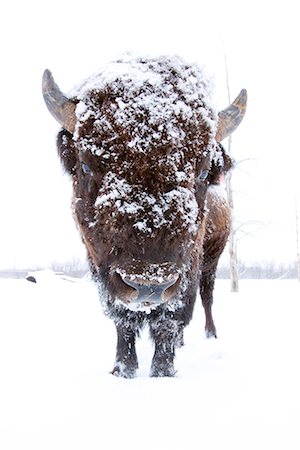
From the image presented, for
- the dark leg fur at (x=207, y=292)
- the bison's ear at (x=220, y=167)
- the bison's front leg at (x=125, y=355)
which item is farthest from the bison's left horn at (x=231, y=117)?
the dark leg fur at (x=207, y=292)

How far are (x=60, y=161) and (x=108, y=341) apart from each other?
278 centimetres

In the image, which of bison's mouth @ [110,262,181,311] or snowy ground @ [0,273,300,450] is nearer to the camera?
snowy ground @ [0,273,300,450]

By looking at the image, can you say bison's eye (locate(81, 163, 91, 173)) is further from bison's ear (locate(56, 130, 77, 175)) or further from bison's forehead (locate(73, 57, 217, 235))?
bison's ear (locate(56, 130, 77, 175))

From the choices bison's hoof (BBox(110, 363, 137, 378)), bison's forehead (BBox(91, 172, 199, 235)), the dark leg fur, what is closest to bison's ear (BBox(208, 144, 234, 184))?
bison's forehead (BBox(91, 172, 199, 235))

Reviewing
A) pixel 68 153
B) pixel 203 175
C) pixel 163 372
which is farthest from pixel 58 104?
pixel 163 372

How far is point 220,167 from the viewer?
4.17 metres

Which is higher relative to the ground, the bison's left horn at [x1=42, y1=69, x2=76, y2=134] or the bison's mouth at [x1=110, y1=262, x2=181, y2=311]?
the bison's left horn at [x1=42, y1=69, x2=76, y2=134]

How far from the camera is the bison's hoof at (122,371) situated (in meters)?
3.74

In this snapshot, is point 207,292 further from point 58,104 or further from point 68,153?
point 58,104

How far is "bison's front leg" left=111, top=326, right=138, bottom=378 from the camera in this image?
12.4 feet

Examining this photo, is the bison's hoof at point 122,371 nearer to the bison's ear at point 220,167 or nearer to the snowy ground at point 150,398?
the snowy ground at point 150,398

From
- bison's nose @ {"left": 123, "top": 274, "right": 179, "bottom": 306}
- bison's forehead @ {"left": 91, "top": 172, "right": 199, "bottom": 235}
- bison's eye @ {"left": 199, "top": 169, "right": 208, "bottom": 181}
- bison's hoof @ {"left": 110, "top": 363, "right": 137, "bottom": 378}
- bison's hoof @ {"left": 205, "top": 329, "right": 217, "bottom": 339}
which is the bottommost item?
bison's hoof @ {"left": 205, "top": 329, "right": 217, "bottom": 339}

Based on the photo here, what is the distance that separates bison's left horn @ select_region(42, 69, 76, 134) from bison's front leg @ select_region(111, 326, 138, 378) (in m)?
1.85

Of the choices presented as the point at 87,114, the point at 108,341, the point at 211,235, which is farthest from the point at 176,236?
→ the point at 108,341
